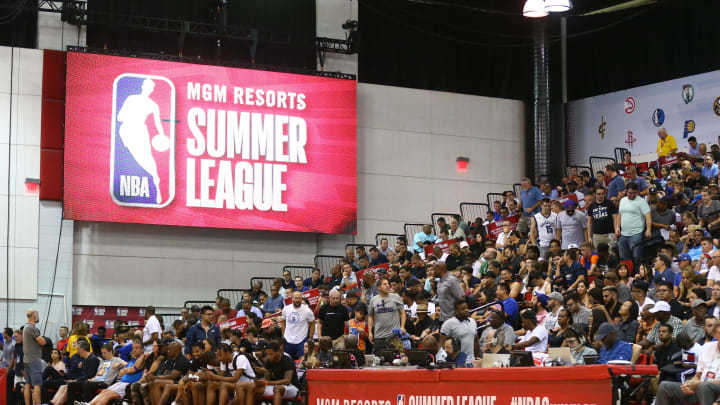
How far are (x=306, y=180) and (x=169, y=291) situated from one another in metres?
4.01

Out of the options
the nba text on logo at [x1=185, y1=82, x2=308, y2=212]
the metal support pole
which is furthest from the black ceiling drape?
the nba text on logo at [x1=185, y1=82, x2=308, y2=212]

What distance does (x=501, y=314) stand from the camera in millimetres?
13883

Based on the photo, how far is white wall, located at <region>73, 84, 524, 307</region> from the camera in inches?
941

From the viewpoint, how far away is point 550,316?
14477 millimetres

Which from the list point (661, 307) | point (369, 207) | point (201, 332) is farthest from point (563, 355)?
point (369, 207)

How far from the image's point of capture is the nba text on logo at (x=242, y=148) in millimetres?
24156

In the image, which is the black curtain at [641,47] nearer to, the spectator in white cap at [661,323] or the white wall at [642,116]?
the white wall at [642,116]

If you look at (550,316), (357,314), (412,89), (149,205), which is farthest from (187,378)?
(412,89)

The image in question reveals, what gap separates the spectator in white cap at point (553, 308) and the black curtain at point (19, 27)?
14.5 metres

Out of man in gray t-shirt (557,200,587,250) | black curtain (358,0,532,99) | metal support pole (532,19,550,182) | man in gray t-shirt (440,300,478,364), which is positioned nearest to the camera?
man in gray t-shirt (440,300,478,364)

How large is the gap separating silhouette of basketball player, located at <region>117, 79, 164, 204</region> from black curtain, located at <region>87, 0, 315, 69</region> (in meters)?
1.65

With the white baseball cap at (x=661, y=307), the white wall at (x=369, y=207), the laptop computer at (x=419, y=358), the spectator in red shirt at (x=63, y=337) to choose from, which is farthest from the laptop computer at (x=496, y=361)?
the white wall at (x=369, y=207)

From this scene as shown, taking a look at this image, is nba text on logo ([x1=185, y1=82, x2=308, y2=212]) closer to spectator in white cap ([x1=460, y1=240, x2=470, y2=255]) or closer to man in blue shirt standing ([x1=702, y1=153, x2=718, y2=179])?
spectator in white cap ([x1=460, y1=240, x2=470, y2=255])

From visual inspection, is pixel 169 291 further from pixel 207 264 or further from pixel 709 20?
pixel 709 20
